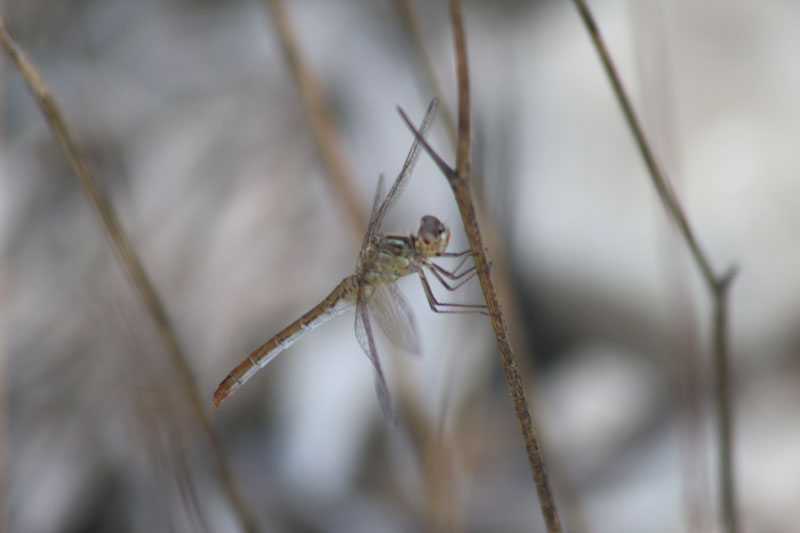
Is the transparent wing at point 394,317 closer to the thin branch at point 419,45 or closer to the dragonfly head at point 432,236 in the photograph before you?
the dragonfly head at point 432,236

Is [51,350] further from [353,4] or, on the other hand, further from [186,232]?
[353,4]

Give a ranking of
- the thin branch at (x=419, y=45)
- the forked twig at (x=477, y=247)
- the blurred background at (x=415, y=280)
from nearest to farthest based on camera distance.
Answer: the forked twig at (x=477, y=247), the thin branch at (x=419, y=45), the blurred background at (x=415, y=280)

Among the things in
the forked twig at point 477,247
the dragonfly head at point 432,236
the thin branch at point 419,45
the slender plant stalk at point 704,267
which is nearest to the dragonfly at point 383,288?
the dragonfly head at point 432,236

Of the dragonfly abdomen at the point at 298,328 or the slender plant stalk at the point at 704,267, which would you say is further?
the dragonfly abdomen at the point at 298,328

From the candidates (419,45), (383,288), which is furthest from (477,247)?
(383,288)

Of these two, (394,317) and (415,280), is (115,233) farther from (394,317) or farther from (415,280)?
(415,280)

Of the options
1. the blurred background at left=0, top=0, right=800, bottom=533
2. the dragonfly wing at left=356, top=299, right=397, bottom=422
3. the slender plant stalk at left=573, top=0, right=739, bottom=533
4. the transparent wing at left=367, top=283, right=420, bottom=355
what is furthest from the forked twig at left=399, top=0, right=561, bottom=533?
the blurred background at left=0, top=0, right=800, bottom=533

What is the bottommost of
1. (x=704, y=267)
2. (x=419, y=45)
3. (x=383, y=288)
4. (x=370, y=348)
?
(x=704, y=267)
